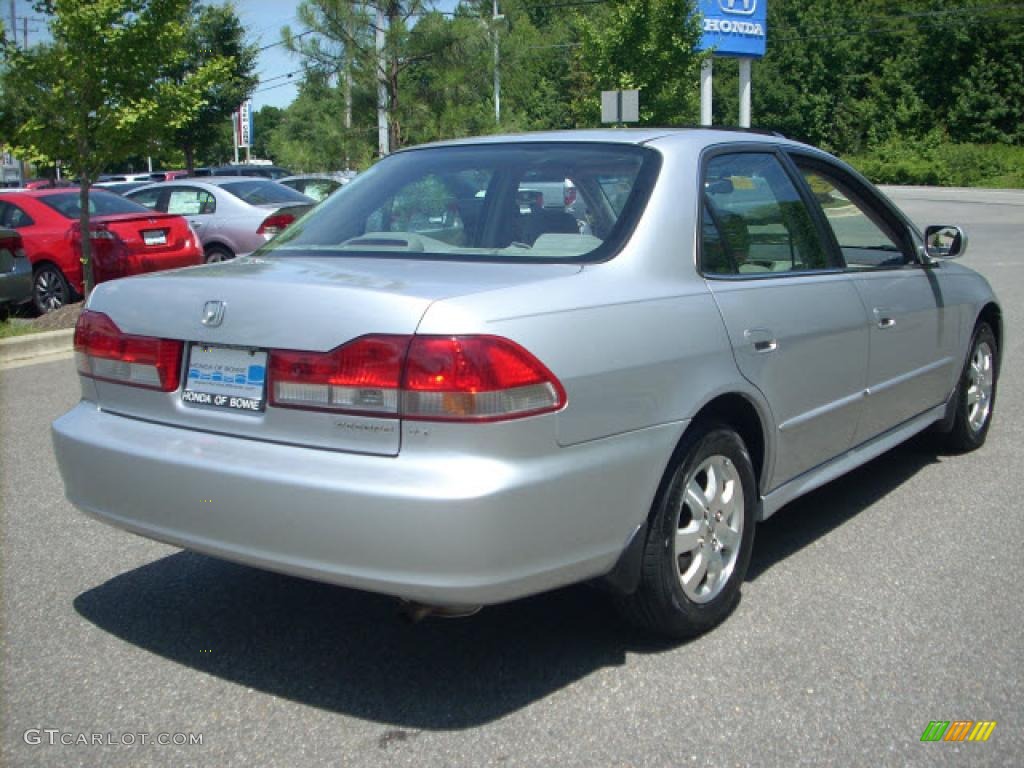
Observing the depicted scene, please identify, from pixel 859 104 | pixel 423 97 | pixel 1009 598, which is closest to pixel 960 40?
pixel 859 104

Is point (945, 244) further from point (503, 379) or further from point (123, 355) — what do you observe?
point (123, 355)

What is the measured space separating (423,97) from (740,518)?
14712 mm

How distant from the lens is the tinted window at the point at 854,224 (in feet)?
15.9

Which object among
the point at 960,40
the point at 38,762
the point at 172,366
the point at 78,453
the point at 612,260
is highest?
the point at 960,40

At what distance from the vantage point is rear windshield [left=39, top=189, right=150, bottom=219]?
13.0 meters

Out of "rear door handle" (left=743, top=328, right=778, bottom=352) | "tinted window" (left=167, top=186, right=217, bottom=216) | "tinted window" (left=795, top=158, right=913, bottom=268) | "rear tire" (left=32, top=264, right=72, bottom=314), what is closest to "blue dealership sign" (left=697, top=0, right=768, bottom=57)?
"tinted window" (left=167, top=186, right=217, bottom=216)

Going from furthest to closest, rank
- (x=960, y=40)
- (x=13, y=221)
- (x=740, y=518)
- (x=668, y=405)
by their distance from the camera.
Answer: (x=960, y=40)
(x=13, y=221)
(x=740, y=518)
(x=668, y=405)

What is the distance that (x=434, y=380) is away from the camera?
3008mm

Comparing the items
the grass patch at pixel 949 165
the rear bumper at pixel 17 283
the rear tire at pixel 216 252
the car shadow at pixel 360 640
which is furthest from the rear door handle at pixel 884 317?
the grass patch at pixel 949 165

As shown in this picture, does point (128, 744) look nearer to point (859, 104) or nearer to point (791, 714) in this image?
point (791, 714)

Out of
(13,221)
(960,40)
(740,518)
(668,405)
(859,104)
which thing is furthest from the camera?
(859,104)

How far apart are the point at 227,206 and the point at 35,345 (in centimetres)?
552

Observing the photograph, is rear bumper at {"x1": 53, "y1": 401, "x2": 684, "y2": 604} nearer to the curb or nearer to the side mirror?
the side mirror

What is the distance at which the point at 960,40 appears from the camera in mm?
59656
